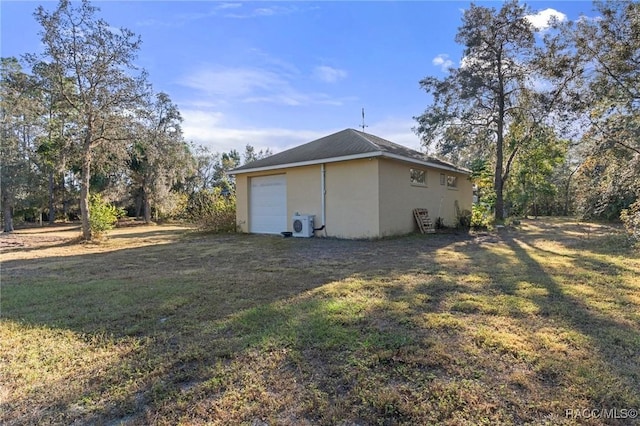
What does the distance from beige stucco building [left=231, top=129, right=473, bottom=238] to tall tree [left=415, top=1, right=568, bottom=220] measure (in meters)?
2.99

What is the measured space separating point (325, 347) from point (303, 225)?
331 inches

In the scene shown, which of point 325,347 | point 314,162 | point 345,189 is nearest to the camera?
point 325,347

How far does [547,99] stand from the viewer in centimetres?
1377

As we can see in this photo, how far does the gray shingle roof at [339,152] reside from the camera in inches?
399

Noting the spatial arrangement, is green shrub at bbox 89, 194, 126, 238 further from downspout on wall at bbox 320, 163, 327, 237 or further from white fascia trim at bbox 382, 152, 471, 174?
white fascia trim at bbox 382, 152, 471, 174

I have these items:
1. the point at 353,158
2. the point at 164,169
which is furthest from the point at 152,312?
the point at 164,169

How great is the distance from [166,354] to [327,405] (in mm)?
1445

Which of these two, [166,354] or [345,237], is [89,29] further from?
[166,354]

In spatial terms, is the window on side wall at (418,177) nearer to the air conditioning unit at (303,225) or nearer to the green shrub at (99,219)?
the air conditioning unit at (303,225)

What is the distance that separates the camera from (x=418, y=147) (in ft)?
54.8

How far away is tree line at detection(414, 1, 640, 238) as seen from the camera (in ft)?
31.3

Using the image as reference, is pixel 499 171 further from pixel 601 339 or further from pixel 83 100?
pixel 83 100

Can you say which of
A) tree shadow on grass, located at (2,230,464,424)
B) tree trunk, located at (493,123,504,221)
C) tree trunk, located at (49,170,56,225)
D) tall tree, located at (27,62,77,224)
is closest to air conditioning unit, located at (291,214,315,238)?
tree shadow on grass, located at (2,230,464,424)

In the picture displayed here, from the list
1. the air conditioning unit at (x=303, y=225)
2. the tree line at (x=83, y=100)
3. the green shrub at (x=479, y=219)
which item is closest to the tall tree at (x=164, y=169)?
the tree line at (x=83, y=100)
